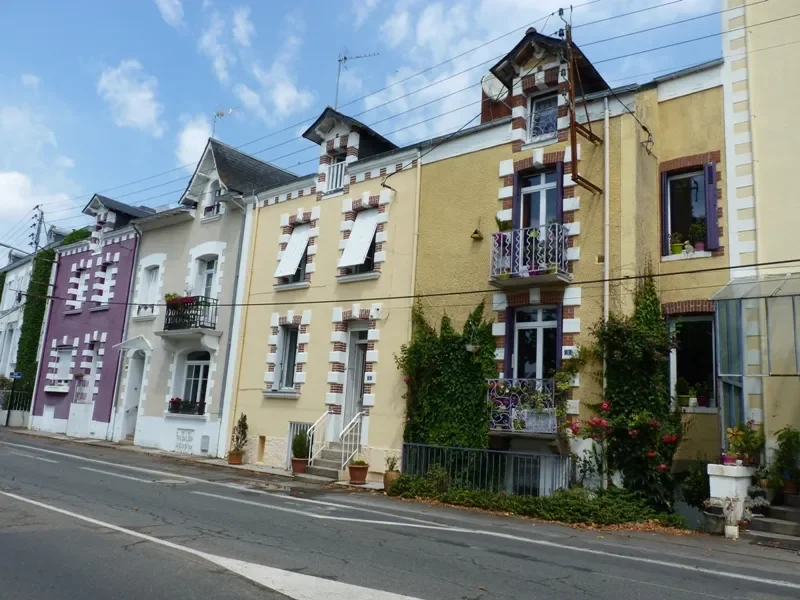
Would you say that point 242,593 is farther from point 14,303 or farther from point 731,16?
point 14,303

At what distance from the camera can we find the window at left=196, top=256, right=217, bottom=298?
72.6 ft

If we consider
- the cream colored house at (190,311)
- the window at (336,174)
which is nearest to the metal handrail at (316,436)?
the cream colored house at (190,311)

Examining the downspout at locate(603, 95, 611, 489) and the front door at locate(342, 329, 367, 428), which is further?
the front door at locate(342, 329, 367, 428)

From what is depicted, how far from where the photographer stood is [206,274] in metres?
22.5

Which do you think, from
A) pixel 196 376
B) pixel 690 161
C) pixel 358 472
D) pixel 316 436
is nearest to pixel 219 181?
pixel 196 376

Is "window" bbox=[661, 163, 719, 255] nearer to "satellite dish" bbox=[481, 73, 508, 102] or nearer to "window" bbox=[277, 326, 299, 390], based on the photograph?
"satellite dish" bbox=[481, 73, 508, 102]

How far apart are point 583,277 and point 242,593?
31.1 feet

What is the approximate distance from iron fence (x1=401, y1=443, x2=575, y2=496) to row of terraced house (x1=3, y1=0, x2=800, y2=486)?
0.44 m

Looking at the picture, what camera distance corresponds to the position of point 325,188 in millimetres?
18938

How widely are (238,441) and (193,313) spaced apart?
4559 millimetres

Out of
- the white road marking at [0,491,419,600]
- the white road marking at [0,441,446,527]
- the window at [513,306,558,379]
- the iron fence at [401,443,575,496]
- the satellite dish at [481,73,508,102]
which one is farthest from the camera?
the satellite dish at [481,73,508,102]

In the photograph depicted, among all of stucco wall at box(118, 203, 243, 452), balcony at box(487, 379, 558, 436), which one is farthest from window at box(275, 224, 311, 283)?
balcony at box(487, 379, 558, 436)

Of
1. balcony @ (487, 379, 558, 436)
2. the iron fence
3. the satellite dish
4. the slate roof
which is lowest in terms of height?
the iron fence

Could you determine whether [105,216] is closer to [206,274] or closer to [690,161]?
[206,274]
